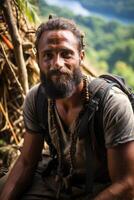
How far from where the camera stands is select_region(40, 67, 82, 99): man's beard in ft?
8.75

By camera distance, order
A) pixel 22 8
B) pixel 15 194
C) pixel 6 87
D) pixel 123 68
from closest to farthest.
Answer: pixel 15 194 → pixel 22 8 → pixel 6 87 → pixel 123 68

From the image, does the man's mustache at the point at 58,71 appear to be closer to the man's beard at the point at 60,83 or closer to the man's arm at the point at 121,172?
the man's beard at the point at 60,83

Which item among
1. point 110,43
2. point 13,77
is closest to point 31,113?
point 13,77

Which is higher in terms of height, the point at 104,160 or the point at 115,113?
the point at 115,113

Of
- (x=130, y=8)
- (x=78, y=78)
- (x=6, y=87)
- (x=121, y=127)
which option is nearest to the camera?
(x=121, y=127)

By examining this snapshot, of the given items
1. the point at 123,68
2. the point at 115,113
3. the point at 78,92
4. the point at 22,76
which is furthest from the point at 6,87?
the point at 123,68

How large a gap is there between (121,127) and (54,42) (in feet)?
2.13

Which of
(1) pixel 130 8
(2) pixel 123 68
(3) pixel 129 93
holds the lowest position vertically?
(2) pixel 123 68

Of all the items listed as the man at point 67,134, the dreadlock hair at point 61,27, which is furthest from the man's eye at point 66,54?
the dreadlock hair at point 61,27

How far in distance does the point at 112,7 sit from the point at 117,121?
1600 inches

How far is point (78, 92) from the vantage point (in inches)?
111

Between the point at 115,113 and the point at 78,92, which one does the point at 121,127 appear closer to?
the point at 115,113

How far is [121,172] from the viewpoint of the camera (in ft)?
8.48

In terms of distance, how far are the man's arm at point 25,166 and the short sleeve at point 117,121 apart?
2.15ft
